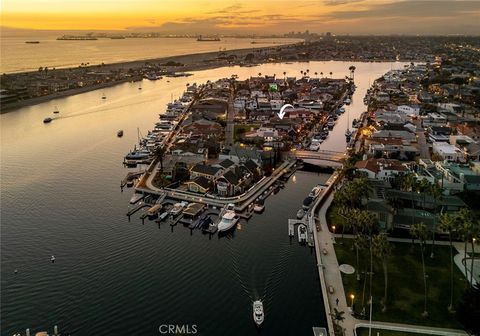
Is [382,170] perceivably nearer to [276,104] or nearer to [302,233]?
[302,233]

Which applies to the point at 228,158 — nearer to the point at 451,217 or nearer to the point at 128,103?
the point at 451,217

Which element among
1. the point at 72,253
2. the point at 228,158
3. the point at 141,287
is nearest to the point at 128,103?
the point at 228,158

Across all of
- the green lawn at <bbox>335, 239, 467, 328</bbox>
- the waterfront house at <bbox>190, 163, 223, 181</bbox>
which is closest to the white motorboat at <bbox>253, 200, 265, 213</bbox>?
the waterfront house at <bbox>190, 163, 223, 181</bbox>

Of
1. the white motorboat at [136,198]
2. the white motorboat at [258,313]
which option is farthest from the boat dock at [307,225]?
the white motorboat at [136,198]

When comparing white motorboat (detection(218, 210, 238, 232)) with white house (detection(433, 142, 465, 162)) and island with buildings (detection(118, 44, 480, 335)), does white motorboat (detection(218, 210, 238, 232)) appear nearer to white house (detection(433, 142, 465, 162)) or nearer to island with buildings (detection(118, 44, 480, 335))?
island with buildings (detection(118, 44, 480, 335))

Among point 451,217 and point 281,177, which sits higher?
point 451,217

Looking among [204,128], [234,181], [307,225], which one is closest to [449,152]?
[307,225]

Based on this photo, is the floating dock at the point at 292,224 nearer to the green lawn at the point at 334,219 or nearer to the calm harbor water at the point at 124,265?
the calm harbor water at the point at 124,265
